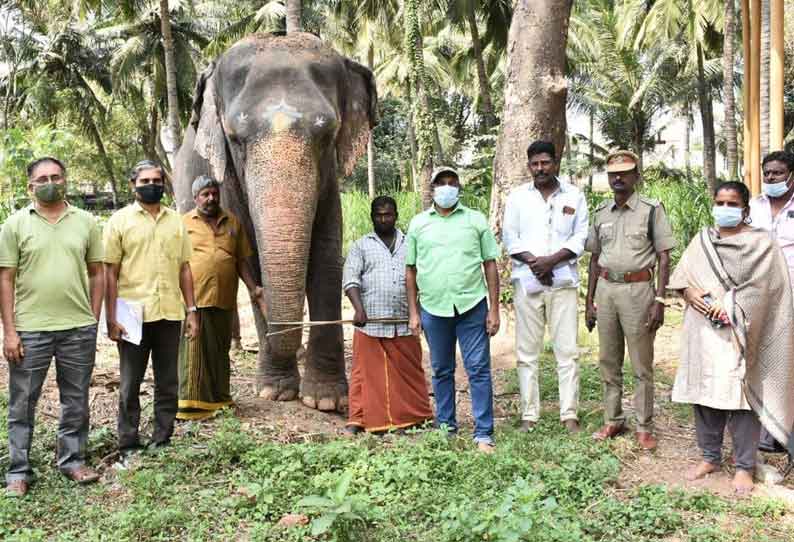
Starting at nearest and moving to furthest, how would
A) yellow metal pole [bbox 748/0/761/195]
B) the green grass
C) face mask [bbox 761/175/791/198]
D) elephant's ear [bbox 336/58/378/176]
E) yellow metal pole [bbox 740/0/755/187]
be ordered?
the green grass < face mask [bbox 761/175/791/198] < elephant's ear [bbox 336/58/378/176] < yellow metal pole [bbox 748/0/761/195] < yellow metal pole [bbox 740/0/755/187]

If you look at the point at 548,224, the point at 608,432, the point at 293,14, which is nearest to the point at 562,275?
the point at 548,224

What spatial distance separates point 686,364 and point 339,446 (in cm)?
206

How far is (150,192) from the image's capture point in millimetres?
4598

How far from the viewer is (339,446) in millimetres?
4488

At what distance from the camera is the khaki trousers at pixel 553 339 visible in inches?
205

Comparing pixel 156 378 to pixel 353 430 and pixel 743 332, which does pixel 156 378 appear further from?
pixel 743 332

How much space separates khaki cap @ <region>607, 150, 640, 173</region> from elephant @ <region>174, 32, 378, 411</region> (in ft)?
6.00

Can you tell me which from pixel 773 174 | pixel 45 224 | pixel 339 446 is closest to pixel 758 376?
pixel 773 174

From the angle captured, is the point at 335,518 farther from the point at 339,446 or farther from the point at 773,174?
the point at 773,174

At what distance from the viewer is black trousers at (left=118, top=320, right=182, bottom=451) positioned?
15.3 ft

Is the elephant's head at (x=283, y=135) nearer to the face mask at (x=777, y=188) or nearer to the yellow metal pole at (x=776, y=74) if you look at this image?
the face mask at (x=777, y=188)

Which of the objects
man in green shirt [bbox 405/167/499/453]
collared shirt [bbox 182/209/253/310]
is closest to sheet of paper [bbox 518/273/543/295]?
man in green shirt [bbox 405/167/499/453]

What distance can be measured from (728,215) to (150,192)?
3276 millimetres

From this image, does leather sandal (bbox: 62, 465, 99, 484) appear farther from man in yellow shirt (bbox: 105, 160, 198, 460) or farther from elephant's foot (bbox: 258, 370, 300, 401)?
elephant's foot (bbox: 258, 370, 300, 401)
